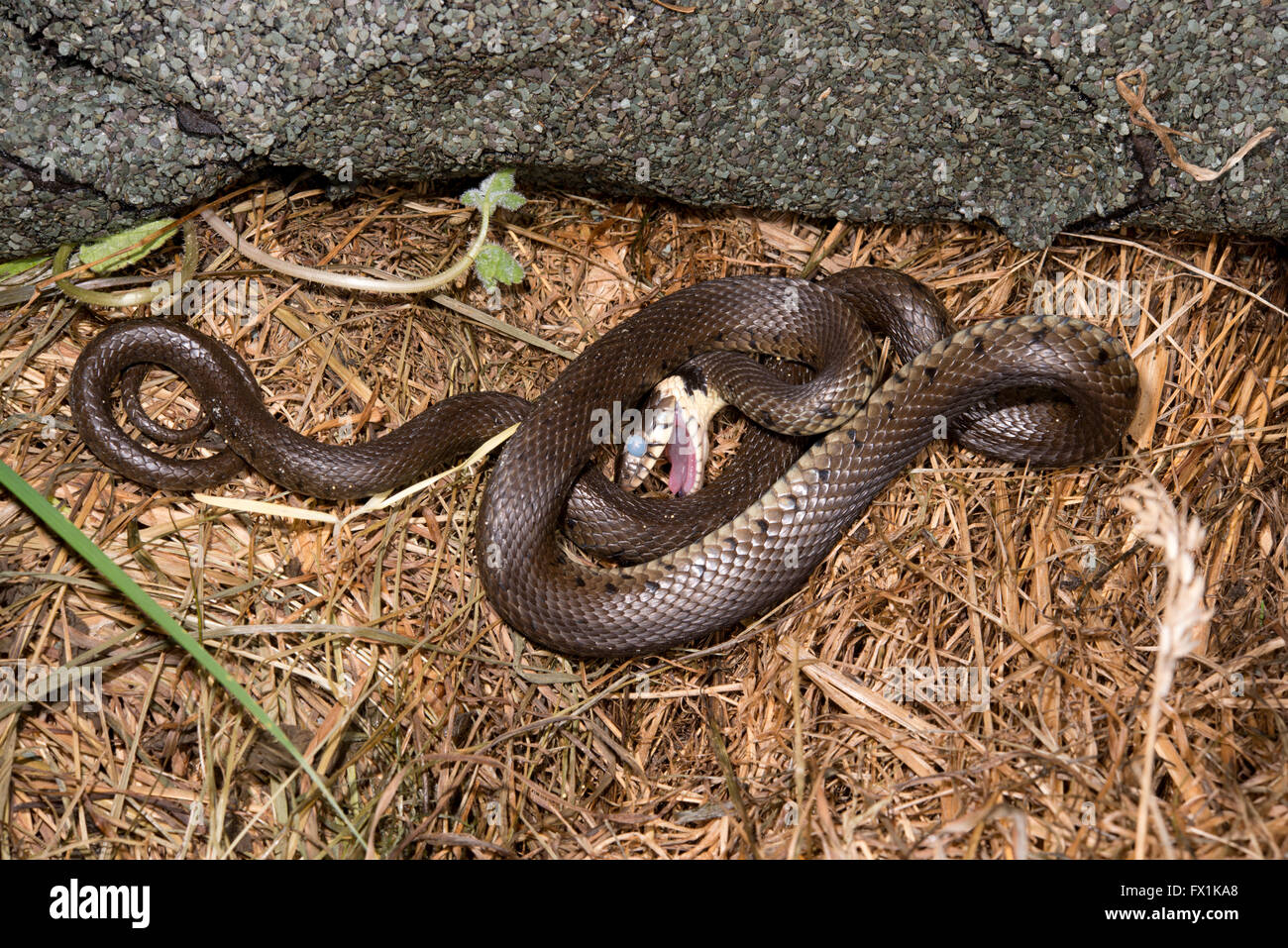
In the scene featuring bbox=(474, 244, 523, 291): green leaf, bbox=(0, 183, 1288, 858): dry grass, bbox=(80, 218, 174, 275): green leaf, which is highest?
bbox=(80, 218, 174, 275): green leaf

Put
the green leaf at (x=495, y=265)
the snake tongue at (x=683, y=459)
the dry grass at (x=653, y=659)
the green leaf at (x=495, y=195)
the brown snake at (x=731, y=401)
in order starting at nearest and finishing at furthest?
the dry grass at (x=653, y=659)
the brown snake at (x=731, y=401)
the green leaf at (x=495, y=195)
the green leaf at (x=495, y=265)
the snake tongue at (x=683, y=459)

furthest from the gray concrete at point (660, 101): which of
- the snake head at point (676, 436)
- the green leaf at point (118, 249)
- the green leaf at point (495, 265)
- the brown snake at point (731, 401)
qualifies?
the snake head at point (676, 436)

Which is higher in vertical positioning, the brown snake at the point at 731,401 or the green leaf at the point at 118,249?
the green leaf at the point at 118,249

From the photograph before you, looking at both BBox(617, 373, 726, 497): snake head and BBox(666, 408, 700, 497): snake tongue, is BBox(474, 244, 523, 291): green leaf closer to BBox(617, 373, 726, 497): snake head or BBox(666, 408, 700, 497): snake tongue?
BBox(617, 373, 726, 497): snake head

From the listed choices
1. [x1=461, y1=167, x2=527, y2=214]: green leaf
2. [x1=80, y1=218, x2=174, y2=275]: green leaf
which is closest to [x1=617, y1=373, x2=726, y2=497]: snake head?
[x1=461, y1=167, x2=527, y2=214]: green leaf

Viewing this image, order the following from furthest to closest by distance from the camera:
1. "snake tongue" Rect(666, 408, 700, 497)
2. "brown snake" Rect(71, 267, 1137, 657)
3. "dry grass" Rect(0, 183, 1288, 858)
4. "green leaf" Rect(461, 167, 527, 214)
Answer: "snake tongue" Rect(666, 408, 700, 497), "green leaf" Rect(461, 167, 527, 214), "brown snake" Rect(71, 267, 1137, 657), "dry grass" Rect(0, 183, 1288, 858)

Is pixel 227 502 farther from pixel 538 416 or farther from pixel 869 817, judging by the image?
pixel 869 817

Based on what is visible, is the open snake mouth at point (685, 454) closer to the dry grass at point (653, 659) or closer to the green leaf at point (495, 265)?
the dry grass at point (653, 659)
